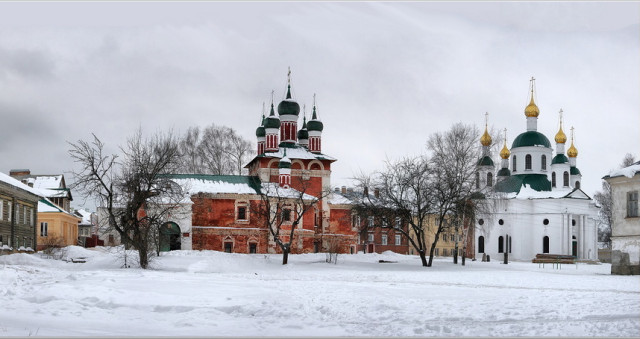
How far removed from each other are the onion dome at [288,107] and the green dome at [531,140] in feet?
80.9

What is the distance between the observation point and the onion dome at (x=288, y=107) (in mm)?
55906

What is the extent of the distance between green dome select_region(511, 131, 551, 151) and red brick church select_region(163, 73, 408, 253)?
22466mm

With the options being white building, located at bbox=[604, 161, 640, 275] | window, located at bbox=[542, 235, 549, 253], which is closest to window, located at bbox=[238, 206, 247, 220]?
white building, located at bbox=[604, 161, 640, 275]

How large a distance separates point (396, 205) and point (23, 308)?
24.0 m

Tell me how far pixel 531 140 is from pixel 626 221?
40.8 m

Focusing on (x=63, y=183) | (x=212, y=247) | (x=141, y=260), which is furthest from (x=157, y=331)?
(x=63, y=183)

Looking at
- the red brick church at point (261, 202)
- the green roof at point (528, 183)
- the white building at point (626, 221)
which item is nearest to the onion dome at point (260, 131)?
the red brick church at point (261, 202)

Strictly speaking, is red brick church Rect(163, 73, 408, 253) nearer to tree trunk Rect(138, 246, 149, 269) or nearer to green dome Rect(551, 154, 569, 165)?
tree trunk Rect(138, 246, 149, 269)

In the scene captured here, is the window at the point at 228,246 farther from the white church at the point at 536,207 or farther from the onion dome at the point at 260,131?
the white church at the point at 536,207

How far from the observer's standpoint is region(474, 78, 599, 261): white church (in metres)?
63.4

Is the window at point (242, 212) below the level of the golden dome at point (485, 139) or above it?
below

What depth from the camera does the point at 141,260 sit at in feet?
92.9

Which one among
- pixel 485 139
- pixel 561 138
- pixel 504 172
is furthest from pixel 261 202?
pixel 561 138

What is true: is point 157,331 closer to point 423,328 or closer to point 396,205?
point 423,328
